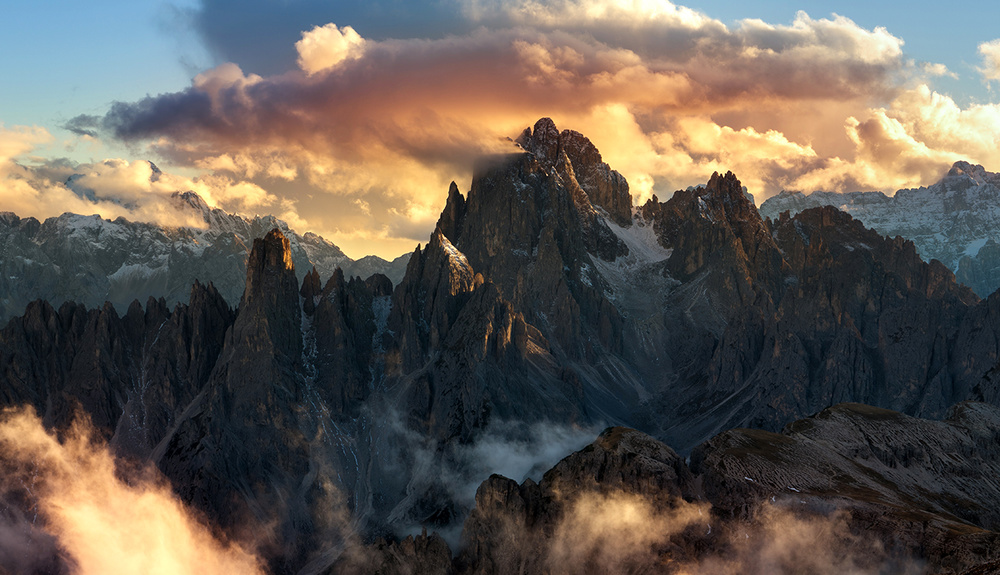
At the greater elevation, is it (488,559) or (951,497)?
(951,497)

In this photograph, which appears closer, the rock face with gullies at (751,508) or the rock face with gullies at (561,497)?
the rock face with gullies at (751,508)

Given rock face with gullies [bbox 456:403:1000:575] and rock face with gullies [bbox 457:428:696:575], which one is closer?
rock face with gullies [bbox 456:403:1000:575]

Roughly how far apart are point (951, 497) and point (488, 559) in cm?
9406

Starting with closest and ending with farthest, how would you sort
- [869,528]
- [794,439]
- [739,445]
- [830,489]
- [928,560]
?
[928,560] < [869,528] < [830,489] < [739,445] < [794,439]

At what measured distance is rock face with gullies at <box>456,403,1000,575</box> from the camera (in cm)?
14738

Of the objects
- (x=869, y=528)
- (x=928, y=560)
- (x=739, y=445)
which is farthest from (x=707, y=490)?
(x=928, y=560)

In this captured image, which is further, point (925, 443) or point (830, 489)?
point (925, 443)

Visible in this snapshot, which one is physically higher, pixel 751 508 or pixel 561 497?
pixel 751 508

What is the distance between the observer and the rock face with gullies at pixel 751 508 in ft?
484

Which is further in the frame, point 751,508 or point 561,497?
point 561,497

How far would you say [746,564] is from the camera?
153750 millimetres

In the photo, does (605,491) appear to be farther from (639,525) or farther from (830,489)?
(830,489)

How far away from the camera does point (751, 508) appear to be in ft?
520

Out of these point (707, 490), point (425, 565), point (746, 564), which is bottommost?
point (425, 565)
